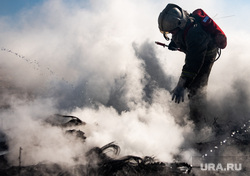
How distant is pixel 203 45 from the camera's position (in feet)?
15.0

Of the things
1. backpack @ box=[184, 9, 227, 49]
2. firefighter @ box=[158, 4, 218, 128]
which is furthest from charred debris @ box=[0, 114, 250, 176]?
backpack @ box=[184, 9, 227, 49]

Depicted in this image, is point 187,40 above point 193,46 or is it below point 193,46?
above

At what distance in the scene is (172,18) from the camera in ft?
15.0

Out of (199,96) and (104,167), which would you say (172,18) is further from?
(104,167)

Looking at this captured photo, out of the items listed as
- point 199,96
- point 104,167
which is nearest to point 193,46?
point 199,96

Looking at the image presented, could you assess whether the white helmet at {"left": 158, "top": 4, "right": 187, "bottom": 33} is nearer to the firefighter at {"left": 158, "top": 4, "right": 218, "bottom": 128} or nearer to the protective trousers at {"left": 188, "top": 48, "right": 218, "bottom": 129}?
the firefighter at {"left": 158, "top": 4, "right": 218, "bottom": 128}

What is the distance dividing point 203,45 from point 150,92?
3.33 m

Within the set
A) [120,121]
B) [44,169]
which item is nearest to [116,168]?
[44,169]

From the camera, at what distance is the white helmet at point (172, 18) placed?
15.1 ft

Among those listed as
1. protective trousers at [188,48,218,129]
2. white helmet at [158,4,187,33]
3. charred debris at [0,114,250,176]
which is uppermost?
white helmet at [158,4,187,33]

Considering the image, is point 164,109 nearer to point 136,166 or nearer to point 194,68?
point 194,68

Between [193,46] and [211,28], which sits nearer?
[193,46]

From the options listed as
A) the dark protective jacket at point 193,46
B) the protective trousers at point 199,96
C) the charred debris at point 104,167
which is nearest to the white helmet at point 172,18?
the dark protective jacket at point 193,46

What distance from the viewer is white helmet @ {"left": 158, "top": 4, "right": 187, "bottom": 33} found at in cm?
459
